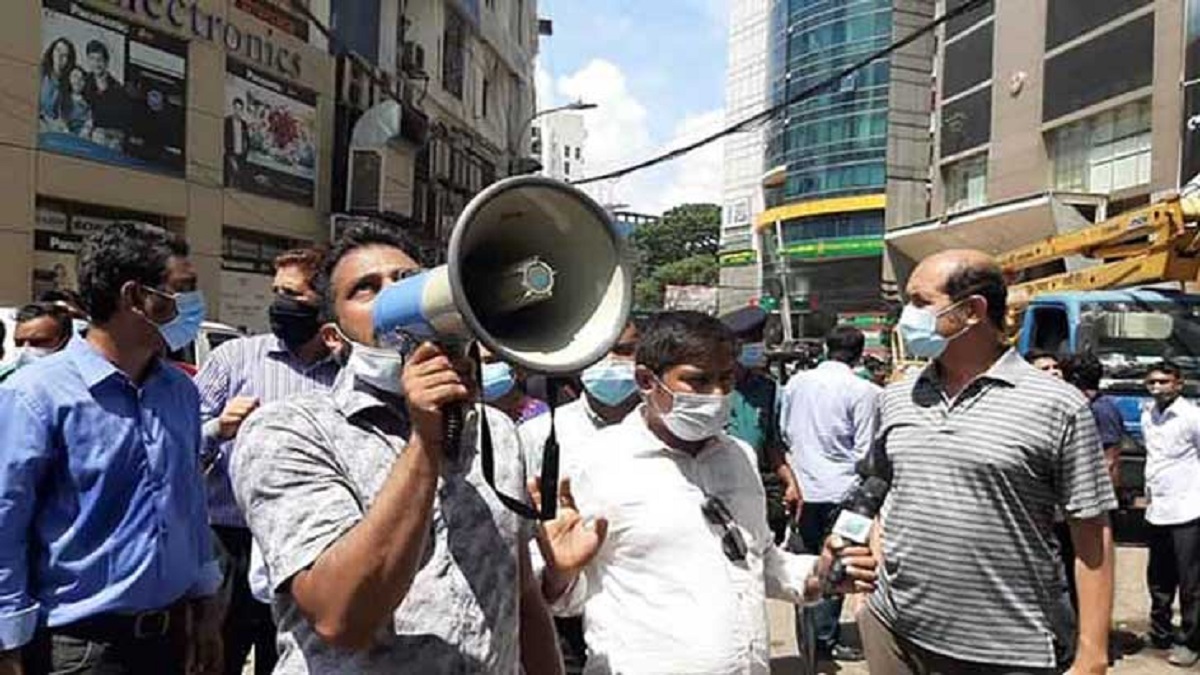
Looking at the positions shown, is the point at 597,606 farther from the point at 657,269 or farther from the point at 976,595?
the point at 657,269

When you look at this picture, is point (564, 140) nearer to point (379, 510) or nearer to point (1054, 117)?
point (1054, 117)

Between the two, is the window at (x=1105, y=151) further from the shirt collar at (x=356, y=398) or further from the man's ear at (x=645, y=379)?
the shirt collar at (x=356, y=398)

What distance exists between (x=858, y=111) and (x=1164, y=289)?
4413 centimetres

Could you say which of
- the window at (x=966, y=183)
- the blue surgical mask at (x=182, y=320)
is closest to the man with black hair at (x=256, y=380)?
the blue surgical mask at (x=182, y=320)

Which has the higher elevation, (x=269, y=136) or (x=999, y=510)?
(x=269, y=136)

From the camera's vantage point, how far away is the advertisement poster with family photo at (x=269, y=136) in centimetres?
1789

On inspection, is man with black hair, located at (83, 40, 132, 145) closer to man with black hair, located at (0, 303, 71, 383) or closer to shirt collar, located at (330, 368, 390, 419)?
man with black hair, located at (0, 303, 71, 383)

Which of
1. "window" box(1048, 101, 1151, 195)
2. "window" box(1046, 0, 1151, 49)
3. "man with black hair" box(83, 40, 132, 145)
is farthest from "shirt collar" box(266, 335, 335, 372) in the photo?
"window" box(1046, 0, 1151, 49)

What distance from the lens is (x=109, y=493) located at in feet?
8.65

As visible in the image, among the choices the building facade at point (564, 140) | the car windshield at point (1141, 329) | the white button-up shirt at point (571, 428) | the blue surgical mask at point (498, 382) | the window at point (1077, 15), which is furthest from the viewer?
the building facade at point (564, 140)

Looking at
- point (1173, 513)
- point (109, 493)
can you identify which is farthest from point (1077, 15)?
point (109, 493)

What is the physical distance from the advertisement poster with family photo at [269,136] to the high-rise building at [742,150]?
Answer: 56.2 m

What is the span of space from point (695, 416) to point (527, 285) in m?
1.33

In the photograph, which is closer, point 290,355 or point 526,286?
point 526,286
